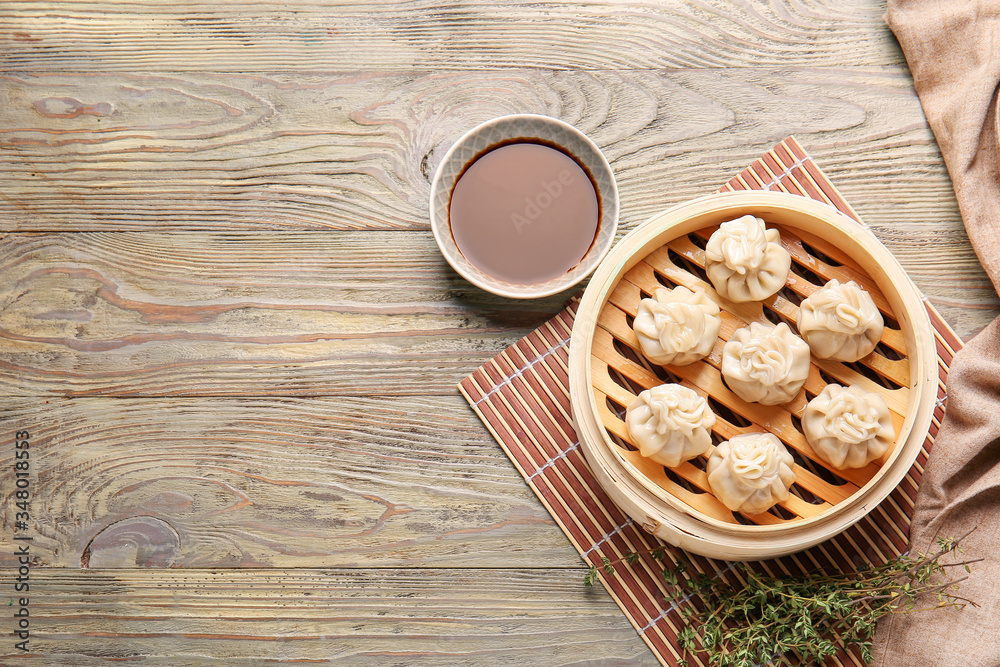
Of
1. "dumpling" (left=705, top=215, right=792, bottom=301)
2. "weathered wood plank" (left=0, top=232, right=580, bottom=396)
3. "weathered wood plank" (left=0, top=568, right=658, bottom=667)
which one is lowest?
"weathered wood plank" (left=0, top=568, right=658, bottom=667)

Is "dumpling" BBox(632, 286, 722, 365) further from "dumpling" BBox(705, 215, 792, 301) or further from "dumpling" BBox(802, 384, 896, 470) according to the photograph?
"dumpling" BBox(802, 384, 896, 470)

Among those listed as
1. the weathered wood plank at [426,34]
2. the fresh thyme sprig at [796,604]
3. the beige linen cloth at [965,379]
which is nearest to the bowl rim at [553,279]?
the weathered wood plank at [426,34]

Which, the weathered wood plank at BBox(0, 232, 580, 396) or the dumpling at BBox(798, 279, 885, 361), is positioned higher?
the dumpling at BBox(798, 279, 885, 361)

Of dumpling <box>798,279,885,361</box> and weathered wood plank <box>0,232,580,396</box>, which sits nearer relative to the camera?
dumpling <box>798,279,885,361</box>

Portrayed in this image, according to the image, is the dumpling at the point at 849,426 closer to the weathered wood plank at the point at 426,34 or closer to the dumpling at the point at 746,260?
the dumpling at the point at 746,260

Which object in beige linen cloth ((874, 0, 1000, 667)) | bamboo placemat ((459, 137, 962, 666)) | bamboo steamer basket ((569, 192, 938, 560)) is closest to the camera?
bamboo steamer basket ((569, 192, 938, 560))

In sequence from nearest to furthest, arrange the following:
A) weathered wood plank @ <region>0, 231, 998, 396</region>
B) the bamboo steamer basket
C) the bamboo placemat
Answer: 1. the bamboo steamer basket
2. the bamboo placemat
3. weathered wood plank @ <region>0, 231, 998, 396</region>

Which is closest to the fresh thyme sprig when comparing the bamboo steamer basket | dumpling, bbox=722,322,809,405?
the bamboo steamer basket

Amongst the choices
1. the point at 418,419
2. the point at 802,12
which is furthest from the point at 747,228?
the point at 418,419
